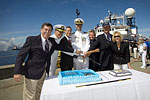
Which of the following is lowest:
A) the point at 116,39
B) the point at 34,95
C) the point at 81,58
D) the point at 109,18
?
the point at 34,95

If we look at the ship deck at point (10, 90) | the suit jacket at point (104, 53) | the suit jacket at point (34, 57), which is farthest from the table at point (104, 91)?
the ship deck at point (10, 90)

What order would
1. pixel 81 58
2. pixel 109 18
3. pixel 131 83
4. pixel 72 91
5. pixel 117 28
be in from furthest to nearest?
pixel 109 18, pixel 117 28, pixel 81 58, pixel 131 83, pixel 72 91

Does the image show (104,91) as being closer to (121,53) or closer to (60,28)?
(121,53)

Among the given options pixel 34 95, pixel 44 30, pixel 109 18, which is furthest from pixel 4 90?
pixel 109 18

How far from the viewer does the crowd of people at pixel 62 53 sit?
1.70 metres

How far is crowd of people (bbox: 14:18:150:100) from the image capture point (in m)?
1.70

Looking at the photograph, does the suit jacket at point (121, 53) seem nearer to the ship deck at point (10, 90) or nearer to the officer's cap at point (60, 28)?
the officer's cap at point (60, 28)

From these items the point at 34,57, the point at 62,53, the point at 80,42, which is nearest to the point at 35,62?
the point at 34,57

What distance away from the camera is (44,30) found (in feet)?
5.82

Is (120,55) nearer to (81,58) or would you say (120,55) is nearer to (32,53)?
(81,58)

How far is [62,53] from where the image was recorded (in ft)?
8.93

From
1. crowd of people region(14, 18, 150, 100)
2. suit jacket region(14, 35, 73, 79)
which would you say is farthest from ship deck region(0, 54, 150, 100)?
suit jacket region(14, 35, 73, 79)

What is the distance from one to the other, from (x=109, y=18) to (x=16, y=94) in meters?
32.9

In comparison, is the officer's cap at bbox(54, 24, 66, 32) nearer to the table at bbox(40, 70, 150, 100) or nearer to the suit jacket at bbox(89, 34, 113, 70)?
the suit jacket at bbox(89, 34, 113, 70)
